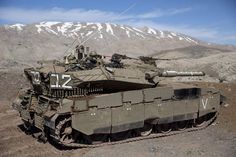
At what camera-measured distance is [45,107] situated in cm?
1350

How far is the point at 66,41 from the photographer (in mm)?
64625

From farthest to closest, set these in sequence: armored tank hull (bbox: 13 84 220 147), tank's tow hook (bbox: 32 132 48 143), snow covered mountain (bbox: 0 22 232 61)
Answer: snow covered mountain (bbox: 0 22 232 61)
tank's tow hook (bbox: 32 132 48 143)
armored tank hull (bbox: 13 84 220 147)

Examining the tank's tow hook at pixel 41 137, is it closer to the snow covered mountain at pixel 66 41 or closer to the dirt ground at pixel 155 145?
the dirt ground at pixel 155 145

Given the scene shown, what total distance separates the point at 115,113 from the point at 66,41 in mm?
51925

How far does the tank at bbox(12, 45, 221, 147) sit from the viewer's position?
513 inches

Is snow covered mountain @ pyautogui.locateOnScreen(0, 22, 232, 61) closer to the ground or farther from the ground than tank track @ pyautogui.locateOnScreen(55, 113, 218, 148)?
farther from the ground

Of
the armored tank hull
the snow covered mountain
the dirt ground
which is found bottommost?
Answer: the dirt ground

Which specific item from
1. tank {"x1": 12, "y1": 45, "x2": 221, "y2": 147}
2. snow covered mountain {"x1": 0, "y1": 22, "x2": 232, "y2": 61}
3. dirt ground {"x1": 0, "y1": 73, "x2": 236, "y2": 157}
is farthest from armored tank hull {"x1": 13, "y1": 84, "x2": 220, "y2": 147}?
snow covered mountain {"x1": 0, "y1": 22, "x2": 232, "y2": 61}

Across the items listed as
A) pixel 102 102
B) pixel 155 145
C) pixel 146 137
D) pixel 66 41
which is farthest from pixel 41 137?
pixel 66 41

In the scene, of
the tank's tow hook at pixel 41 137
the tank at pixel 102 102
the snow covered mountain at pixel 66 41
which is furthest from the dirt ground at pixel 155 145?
the snow covered mountain at pixel 66 41

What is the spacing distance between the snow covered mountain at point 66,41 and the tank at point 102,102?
26798 mm

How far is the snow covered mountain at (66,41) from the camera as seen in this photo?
185 ft

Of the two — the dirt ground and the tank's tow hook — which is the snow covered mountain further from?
the tank's tow hook

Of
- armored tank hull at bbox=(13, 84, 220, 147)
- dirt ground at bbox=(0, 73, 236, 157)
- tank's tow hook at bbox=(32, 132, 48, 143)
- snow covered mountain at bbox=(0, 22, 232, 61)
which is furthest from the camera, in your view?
snow covered mountain at bbox=(0, 22, 232, 61)
